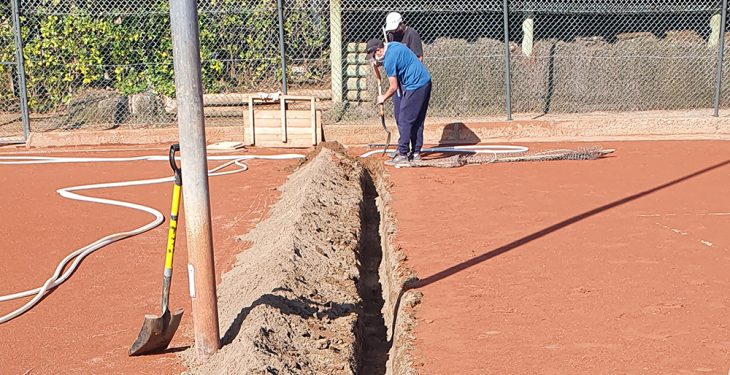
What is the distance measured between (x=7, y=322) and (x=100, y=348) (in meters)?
0.94

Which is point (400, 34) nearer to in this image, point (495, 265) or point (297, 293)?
point (495, 265)

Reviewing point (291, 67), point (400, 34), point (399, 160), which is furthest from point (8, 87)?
point (399, 160)

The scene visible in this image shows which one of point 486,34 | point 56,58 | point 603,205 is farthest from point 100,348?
point 486,34

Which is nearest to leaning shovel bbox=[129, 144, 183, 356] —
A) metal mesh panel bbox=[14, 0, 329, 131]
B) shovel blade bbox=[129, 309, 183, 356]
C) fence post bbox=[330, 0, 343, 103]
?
shovel blade bbox=[129, 309, 183, 356]

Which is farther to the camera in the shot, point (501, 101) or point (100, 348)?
point (501, 101)

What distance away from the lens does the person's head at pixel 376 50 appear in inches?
446

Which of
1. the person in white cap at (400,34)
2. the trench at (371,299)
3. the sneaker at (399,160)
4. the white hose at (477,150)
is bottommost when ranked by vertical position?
the trench at (371,299)

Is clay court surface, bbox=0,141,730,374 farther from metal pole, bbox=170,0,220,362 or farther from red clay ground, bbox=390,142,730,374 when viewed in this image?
metal pole, bbox=170,0,220,362

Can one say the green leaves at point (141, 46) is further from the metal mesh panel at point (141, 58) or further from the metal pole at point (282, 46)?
the metal pole at point (282, 46)

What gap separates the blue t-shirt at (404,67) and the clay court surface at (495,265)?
1.17 m

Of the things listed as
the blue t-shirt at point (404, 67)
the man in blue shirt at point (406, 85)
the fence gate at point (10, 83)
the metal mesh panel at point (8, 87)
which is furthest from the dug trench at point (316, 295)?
the metal mesh panel at point (8, 87)

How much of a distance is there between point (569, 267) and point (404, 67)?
17.0ft

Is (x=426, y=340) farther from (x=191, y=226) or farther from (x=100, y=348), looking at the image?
(x=100, y=348)

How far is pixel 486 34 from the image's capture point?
59.7 ft
